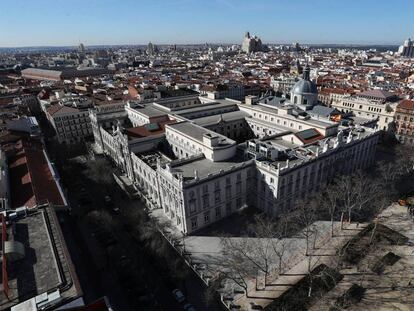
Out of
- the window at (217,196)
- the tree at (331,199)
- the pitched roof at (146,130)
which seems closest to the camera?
the tree at (331,199)

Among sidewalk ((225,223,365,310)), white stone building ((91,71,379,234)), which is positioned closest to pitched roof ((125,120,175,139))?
white stone building ((91,71,379,234))

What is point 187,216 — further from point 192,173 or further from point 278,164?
point 278,164

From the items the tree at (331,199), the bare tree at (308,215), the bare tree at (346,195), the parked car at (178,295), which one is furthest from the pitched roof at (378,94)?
the parked car at (178,295)

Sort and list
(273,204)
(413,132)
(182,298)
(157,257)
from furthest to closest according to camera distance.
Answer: (413,132), (273,204), (157,257), (182,298)

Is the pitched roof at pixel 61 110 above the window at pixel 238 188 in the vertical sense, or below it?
above

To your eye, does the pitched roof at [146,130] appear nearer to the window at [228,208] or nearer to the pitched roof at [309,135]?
the window at [228,208]

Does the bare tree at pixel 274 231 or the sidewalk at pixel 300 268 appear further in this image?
the bare tree at pixel 274 231

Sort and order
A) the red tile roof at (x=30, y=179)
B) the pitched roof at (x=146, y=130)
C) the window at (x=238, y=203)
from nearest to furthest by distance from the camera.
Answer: the red tile roof at (x=30, y=179) < the window at (x=238, y=203) < the pitched roof at (x=146, y=130)

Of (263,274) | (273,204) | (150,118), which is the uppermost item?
(150,118)

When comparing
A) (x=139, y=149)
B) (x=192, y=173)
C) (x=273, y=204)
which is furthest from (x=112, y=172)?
(x=273, y=204)
